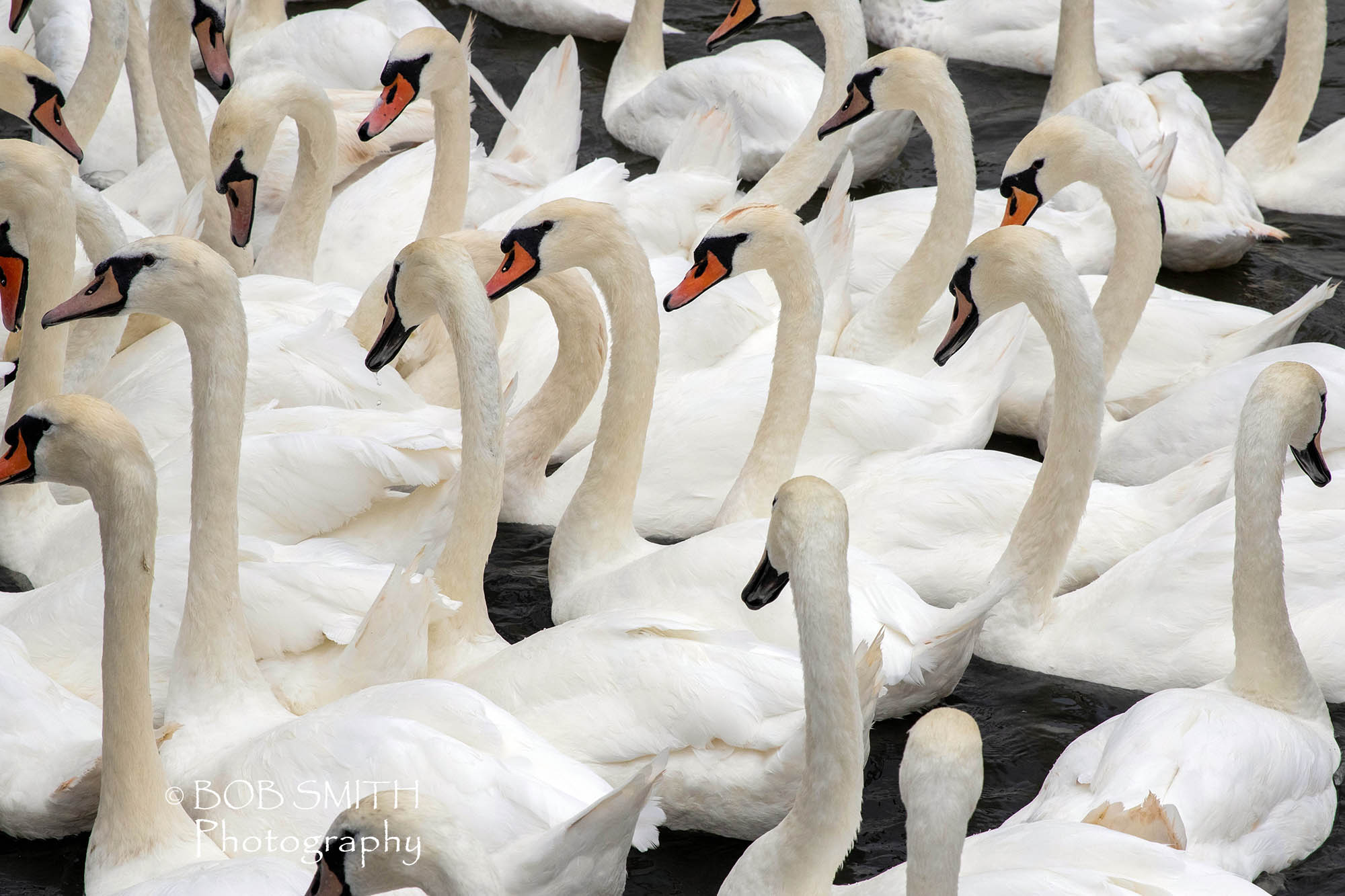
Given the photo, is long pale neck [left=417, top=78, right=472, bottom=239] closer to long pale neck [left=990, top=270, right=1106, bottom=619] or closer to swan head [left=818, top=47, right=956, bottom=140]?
swan head [left=818, top=47, right=956, bottom=140]

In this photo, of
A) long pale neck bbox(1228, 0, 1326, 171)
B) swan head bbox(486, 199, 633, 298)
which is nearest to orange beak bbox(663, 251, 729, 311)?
swan head bbox(486, 199, 633, 298)

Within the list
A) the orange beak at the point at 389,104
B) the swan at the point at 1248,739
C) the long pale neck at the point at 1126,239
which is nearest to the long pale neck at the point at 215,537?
the swan at the point at 1248,739

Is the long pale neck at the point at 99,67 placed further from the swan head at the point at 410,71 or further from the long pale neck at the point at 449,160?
the long pale neck at the point at 449,160

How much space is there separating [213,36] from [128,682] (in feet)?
14.0

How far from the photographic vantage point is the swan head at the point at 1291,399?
5141mm

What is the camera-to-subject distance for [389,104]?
24.6 ft

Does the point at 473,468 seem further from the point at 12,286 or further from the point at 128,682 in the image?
the point at 12,286

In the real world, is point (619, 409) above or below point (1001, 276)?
below

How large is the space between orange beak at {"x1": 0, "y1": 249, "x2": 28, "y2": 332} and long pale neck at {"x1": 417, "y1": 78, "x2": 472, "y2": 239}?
184cm

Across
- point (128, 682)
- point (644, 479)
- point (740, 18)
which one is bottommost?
point (644, 479)

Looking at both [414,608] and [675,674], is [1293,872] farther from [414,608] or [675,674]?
[414,608]

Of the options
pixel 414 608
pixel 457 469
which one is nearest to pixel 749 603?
pixel 414 608

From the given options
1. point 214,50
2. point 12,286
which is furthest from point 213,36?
point 12,286

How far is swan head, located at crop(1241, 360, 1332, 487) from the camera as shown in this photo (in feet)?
16.9
